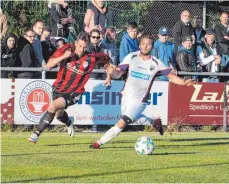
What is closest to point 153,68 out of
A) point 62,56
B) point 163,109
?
point 62,56

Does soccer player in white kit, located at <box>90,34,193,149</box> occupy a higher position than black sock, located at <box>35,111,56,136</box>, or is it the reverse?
soccer player in white kit, located at <box>90,34,193,149</box>

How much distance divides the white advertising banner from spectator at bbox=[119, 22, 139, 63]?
0.76 meters

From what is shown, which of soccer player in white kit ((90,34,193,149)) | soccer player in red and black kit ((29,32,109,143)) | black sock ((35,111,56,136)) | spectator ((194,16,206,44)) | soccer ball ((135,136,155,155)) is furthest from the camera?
spectator ((194,16,206,44))

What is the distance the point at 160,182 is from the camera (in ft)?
33.6

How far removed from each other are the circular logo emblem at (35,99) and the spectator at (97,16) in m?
2.28

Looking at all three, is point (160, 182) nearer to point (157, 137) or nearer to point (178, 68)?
point (157, 137)

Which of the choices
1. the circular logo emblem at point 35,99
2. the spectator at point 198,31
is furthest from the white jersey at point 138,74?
the spectator at point 198,31

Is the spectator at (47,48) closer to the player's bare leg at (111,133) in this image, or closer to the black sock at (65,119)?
the black sock at (65,119)

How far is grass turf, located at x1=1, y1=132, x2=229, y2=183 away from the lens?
34.8 feet

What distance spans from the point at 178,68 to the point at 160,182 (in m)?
8.95

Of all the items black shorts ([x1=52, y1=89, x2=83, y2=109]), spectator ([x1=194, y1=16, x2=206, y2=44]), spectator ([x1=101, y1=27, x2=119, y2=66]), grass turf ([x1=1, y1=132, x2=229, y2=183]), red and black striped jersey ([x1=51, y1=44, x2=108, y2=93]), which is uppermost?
spectator ([x1=194, y1=16, x2=206, y2=44])

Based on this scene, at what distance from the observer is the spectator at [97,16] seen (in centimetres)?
1923

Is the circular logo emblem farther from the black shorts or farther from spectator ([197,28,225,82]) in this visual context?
spectator ([197,28,225,82])

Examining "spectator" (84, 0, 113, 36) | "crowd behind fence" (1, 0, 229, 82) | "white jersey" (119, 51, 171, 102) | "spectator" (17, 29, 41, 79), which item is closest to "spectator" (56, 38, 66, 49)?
"spectator" (17, 29, 41, 79)
